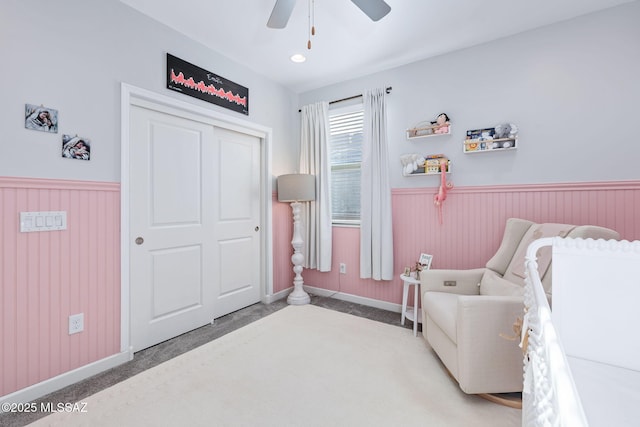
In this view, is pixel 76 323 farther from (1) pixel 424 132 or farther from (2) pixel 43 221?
(1) pixel 424 132

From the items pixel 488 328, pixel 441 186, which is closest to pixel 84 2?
pixel 441 186

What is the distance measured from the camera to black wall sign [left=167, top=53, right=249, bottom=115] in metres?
2.41

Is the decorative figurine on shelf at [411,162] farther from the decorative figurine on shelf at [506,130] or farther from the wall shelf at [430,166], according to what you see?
the decorative figurine on shelf at [506,130]

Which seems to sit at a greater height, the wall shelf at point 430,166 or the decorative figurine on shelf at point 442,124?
the decorative figurine on shelf at point 442,124

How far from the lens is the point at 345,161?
11.5ft

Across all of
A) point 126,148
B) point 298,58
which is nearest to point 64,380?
point 126,148

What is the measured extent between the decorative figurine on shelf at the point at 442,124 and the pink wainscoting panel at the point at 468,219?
56cm

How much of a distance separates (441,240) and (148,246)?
265cm

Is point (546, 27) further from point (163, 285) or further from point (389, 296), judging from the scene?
point (163, 285)

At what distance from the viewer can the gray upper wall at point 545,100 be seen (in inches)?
83.7

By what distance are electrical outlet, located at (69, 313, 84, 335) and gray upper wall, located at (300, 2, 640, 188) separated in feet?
→ 9.75

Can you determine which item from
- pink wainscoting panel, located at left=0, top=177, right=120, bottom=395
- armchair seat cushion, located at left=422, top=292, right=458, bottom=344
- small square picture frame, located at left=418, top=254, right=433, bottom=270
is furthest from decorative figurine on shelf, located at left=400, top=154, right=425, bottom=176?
pink wainscoting panel, located at left=0, top=177, right=120, bottom=395

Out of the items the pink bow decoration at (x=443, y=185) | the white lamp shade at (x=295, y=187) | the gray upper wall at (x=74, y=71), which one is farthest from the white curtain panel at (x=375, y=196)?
the gray upper wall at (x=74, y=71)

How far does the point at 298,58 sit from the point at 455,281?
2.54 metres
